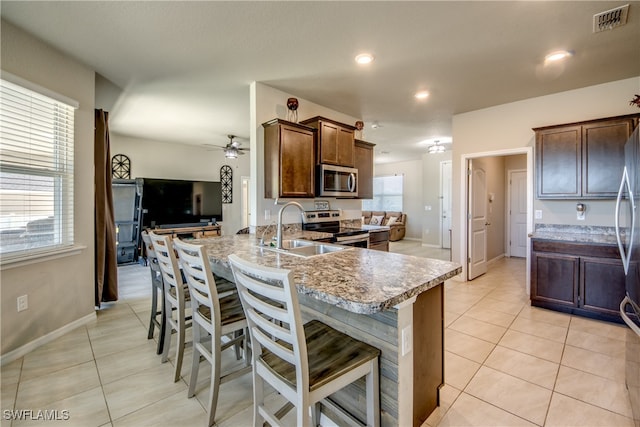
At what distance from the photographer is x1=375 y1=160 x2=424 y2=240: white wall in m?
9.04

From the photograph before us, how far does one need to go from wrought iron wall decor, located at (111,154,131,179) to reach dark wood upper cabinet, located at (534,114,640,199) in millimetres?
7527

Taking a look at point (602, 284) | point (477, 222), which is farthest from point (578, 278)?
point (477, 222)

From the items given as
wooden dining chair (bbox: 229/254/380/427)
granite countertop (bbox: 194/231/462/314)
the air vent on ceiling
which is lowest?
wooden dining chair (bbox: 229/254/380/427)

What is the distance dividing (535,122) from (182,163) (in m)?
7.12

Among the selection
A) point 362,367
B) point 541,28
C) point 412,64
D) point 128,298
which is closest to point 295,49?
point 412,64

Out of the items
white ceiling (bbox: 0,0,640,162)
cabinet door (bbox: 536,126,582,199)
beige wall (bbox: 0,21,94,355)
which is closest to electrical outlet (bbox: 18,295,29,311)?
beige wall (bbox: 0,21,94,355)

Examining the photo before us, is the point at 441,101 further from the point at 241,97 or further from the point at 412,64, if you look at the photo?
the point at 241,97

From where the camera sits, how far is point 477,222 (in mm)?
4797

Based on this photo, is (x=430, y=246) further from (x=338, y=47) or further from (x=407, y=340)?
(x=407, y=340)

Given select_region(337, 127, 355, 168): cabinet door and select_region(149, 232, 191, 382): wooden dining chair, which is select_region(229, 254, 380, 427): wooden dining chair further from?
select_region(337, 127, 355, 168): cabinet door

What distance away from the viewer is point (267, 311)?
3.66ft

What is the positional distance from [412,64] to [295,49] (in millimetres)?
1219

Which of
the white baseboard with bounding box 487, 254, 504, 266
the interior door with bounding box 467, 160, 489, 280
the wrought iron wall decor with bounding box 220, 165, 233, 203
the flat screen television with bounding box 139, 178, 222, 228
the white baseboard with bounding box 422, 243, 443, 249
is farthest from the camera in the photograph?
the white baseboard with bounding box 422, 243, 443, 249

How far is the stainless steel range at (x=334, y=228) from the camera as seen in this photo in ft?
11.6
